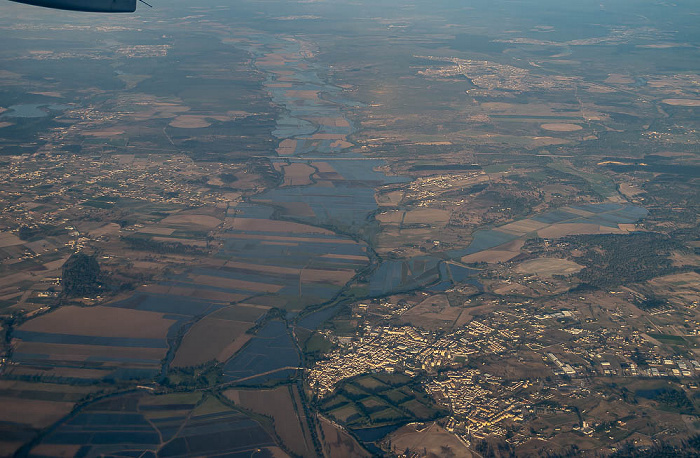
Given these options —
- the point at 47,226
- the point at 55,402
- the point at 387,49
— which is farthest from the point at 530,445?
the point at 387,49

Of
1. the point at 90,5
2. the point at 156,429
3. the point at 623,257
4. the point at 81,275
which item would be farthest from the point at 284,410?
the point at 623,257

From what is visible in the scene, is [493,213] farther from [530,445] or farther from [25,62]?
[25,62]

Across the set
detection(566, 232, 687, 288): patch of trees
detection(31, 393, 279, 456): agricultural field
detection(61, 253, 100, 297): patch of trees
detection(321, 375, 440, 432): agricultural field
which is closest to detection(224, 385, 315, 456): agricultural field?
detection(31, 393, 279, 456): agricultural field

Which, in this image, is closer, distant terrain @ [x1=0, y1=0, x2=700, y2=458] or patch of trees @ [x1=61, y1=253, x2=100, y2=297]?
distant terrain @ [x1=0, y1=0, x2=700, y2=458]

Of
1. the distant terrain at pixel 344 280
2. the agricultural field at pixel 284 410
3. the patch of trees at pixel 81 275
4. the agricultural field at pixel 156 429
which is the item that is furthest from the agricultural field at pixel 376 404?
the patch of trees at pixel 81 275

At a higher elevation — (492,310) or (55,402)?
(492,310)

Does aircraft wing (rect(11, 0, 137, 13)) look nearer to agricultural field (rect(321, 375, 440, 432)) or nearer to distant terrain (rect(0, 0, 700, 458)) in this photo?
distant terrain (rect(0, 0, 700, 458))
